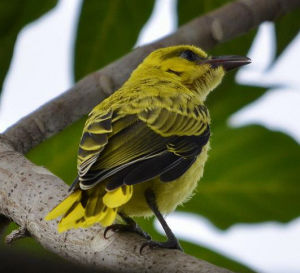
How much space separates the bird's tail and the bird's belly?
260 mm

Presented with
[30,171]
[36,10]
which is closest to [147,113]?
[30,171]

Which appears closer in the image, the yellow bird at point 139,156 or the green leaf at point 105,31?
the yellow bird at point 139,156

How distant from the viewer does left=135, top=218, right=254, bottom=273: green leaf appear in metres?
2.88

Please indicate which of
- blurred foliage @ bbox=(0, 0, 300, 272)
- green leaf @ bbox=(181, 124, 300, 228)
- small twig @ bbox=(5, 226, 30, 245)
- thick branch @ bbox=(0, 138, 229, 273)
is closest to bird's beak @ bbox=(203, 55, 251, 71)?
blurred foliage @ bbox=(0, 0, 300, 272)

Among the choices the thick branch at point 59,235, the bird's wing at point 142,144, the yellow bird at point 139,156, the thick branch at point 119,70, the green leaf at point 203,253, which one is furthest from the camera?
the green leaf at point 203,253

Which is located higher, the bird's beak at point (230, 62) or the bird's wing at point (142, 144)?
the bird's wing at point (142, 144)

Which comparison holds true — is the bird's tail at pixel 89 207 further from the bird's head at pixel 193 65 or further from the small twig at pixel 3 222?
the bird's head at pixel 193 65

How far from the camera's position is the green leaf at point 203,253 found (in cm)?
288

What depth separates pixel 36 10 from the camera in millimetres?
3564

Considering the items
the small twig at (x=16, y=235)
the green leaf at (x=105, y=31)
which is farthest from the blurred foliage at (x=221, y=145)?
the small twig at (x=16, y=235)

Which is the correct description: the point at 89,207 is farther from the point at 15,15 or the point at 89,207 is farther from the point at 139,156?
the point at 15,15

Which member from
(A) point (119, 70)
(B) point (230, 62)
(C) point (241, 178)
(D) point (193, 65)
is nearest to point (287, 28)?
(B) point (230, 62)

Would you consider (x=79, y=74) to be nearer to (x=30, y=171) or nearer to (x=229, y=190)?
(x=229, y=190)

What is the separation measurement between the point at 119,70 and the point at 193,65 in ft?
2.65
